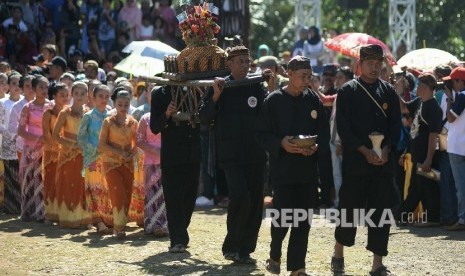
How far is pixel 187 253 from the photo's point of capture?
12.6 m

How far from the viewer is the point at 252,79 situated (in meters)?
11.5

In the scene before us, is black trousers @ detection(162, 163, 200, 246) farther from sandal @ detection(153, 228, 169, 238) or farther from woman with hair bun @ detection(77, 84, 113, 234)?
woman with hair bun @ detection(77, 84, 113, 234)

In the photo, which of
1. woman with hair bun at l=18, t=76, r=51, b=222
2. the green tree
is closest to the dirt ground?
woman with hair bun at l=18, t=76, r=51, b=222

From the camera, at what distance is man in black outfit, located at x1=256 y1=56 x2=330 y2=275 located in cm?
1048

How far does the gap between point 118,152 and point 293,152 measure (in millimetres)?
4084

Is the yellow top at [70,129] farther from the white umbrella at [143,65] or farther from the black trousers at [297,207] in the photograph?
the black trousers at [297,207]

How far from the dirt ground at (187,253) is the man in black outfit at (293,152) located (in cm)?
71

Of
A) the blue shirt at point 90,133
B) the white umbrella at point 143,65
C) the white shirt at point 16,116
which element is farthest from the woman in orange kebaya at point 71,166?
the white umbrella at point 143,65

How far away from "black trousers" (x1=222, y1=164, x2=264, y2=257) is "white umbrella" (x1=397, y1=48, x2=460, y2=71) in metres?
5.52

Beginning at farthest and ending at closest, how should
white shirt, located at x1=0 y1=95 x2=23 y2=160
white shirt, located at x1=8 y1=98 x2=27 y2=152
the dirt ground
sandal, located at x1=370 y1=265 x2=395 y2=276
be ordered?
white shirt, located at x1=0 y1=95 x2=23 y2=160
white shirt, located at x1=8 y1=98 x2=27 y2=152
the dirt ground
sandal, located at x1=370 y1=265 x2=395 y2=276

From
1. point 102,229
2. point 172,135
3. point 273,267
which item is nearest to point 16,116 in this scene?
point 102,229

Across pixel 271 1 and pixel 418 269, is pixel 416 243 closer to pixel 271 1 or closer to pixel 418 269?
pixel 418 269

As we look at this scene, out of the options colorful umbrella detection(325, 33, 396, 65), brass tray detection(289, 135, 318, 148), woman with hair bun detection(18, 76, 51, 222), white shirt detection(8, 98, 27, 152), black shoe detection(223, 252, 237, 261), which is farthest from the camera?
colorful umbrella detection(325, 33, 396, 65)

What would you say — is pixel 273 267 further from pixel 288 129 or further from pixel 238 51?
pixel 238 51
